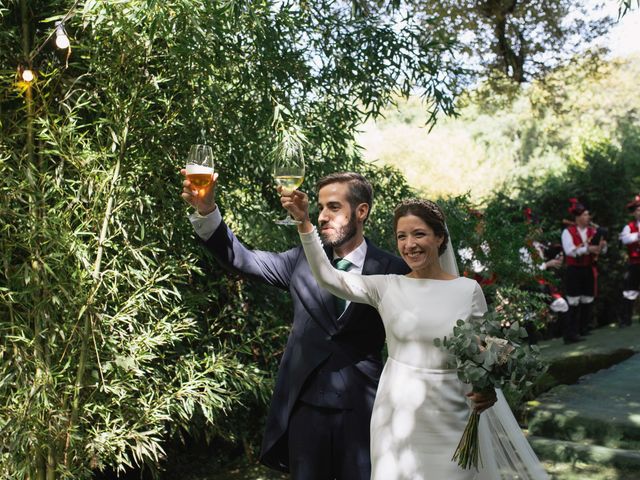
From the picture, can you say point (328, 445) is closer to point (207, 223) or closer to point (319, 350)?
point (319, 350)

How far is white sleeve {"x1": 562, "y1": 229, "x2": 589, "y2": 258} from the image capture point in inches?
444

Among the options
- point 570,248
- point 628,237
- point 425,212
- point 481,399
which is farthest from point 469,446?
point 628,237

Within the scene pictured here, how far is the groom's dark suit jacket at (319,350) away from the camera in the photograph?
3.38 m

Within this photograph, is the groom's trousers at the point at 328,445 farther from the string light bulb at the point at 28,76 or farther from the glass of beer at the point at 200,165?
A: the string light bulb at the point at 28,76

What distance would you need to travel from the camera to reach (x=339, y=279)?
3.25m

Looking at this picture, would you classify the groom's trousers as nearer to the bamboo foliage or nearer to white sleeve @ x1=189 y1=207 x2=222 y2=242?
white sleeve @ x1=189 y1=207 x2=222 y2=242

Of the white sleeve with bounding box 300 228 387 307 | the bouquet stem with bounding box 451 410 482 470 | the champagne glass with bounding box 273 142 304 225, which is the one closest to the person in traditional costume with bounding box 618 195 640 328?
the white sleeve with bounding box 300 228 387 307

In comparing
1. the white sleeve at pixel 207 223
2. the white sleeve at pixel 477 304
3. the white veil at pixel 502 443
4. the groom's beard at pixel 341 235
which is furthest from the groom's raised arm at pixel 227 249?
the white sleeve at pixel 477 304

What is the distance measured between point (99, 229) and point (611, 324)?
1088 cm

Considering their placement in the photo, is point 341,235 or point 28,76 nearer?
point 341,235

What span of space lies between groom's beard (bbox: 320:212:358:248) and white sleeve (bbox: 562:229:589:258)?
8.37m

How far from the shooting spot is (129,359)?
14.6ft

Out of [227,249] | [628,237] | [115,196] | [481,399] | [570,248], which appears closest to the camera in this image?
[481,399]

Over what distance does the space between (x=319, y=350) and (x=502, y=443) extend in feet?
2.94
